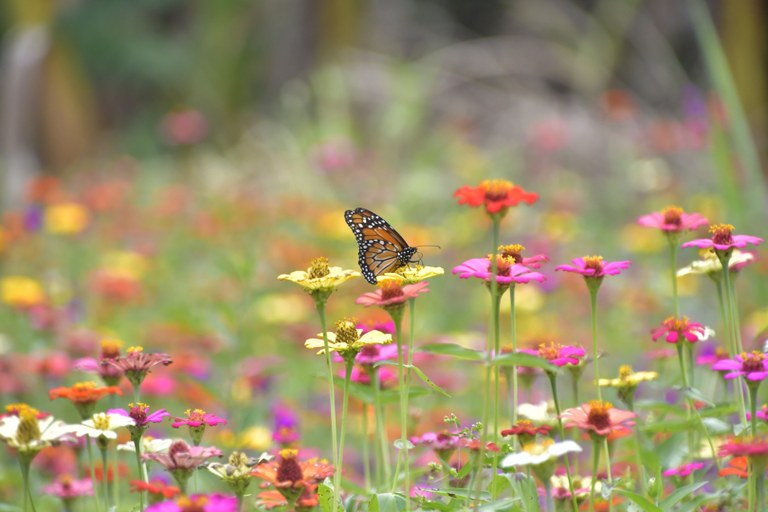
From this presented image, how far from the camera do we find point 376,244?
1.66 metres

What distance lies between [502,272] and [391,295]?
133mm

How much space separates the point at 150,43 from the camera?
12.6 metres

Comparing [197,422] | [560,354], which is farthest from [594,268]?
[197,422]

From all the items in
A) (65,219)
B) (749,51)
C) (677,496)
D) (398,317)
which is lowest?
(677,496)

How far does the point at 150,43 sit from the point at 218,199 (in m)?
8.22

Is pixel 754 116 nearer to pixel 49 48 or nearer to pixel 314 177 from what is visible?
pixel 314 177

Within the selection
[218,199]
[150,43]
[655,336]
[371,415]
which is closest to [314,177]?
[218,199]

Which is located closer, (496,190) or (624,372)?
(496,190)

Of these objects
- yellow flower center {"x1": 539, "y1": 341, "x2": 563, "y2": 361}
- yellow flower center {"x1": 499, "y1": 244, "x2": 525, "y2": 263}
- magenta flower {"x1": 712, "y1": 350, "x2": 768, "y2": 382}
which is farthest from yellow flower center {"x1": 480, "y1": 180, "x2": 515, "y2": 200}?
magenta flower {"x1": 712, "y1": 350, "x2": 768, "y2": 382}

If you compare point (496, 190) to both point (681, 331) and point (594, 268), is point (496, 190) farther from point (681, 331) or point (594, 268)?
point (681, 331)

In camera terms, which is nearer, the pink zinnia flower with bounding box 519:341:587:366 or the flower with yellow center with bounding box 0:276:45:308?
the pink zinnia flower with bounding box 519:341:587:366

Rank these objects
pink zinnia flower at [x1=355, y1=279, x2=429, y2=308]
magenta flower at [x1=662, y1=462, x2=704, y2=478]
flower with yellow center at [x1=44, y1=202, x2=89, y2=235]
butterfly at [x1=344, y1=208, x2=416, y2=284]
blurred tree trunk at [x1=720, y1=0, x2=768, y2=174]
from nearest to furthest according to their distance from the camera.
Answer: pink zinnia flower at [x1=355, y1=279, x2=429, y2=308] → magenta flower at [x1=662, y1=462, x2=704, y2=478] → butterfly at [x1=344, y1=208, x2=416, y2=284] → flower with yellow center at [x1=44, y1=202, x2=89, y2=235] → blurred tree trunk at [x1=720, y1=0, x2=768, y2=174]

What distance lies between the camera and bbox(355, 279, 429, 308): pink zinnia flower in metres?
1.12

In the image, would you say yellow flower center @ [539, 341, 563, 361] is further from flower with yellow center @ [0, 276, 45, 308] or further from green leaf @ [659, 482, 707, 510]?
flower with yellow center @ [0, 276, 45, 308]
